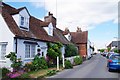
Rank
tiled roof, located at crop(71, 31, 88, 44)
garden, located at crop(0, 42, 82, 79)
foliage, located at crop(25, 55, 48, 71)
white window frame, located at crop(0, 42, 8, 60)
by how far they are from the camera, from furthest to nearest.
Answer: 1. tiled roof, located at crop(71, 31, 88, 44)
2. foliage, located at crop(25, 55, 48, 71)
3. white window frame, located at crop(0, 42, 8, 60)
4. garden, located at crop(0, 42, 82, 79)

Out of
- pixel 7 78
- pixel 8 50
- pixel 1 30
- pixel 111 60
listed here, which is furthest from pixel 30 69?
pixel 111 60

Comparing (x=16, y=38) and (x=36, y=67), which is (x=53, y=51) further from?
(x=16, y=38)

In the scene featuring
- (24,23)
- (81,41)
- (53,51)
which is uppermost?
(24,23)

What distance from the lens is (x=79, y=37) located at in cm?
5316

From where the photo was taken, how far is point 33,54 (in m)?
20.9

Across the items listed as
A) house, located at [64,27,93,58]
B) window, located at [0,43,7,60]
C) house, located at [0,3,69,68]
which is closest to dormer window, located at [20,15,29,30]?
house, located at [0,3,69,68]

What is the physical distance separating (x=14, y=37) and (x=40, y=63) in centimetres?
440

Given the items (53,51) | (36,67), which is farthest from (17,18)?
(53,51)

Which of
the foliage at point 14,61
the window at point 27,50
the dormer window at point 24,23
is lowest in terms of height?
the foliage at point 14,61

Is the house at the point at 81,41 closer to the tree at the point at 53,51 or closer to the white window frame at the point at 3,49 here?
the tree at the point at 53,51

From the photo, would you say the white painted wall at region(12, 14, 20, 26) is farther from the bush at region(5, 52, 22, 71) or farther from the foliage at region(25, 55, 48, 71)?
the foliage at region(25, 55, 48, 71)

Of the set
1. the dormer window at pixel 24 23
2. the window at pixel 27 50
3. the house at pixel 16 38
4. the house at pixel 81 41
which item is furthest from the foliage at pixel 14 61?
the house at pixel 81 41

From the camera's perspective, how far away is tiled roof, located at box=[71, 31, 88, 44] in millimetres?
51438

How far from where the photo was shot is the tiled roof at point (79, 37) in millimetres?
51438
